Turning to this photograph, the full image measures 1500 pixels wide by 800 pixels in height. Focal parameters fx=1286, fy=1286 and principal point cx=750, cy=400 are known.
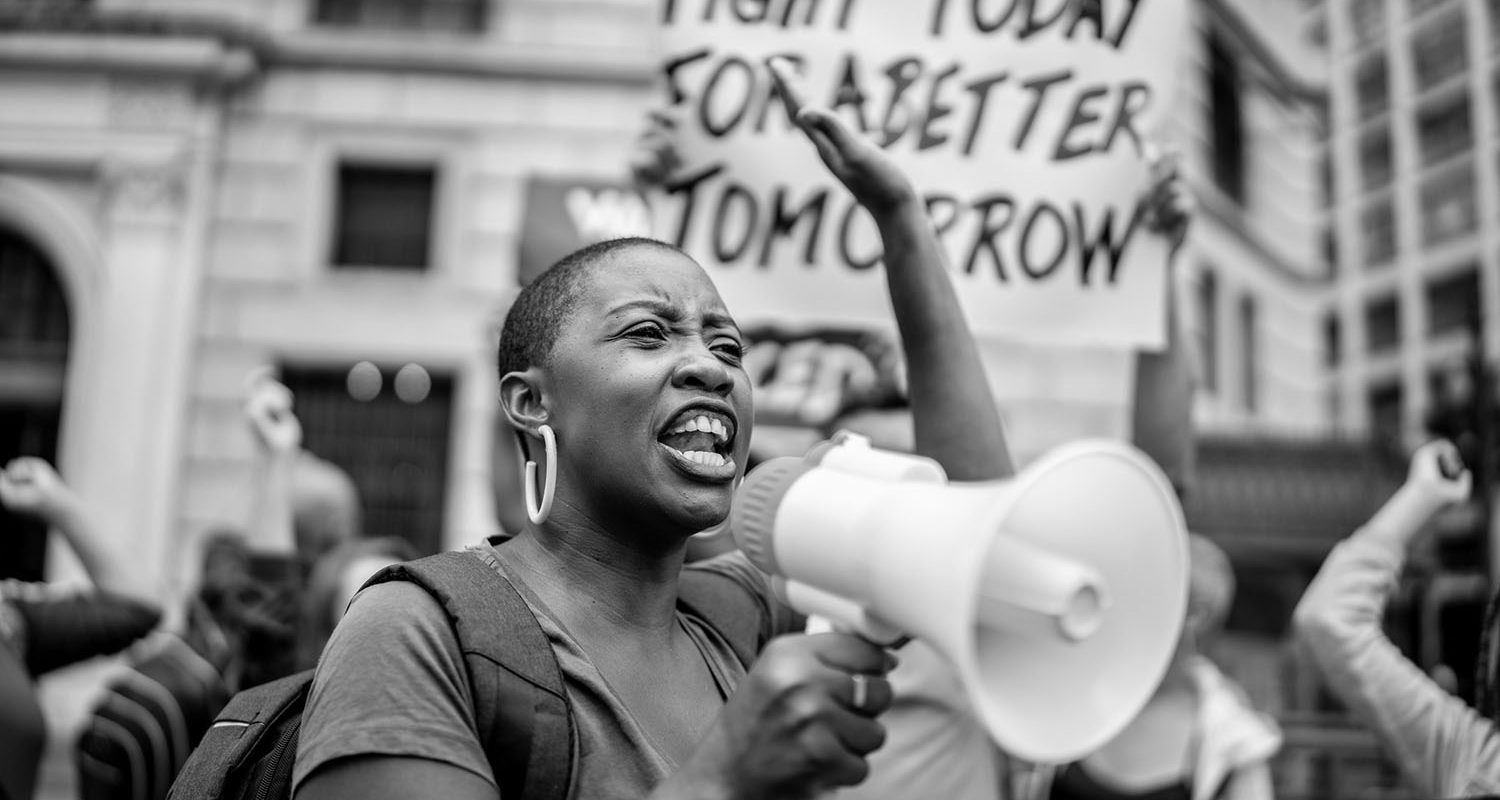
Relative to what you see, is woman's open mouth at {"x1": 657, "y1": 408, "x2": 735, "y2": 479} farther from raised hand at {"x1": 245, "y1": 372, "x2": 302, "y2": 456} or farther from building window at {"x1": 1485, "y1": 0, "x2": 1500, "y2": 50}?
building window at {"x1": 1485, "y1": 0, "x2": 1500, "y2": 50}

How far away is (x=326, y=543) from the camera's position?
15.1 feet

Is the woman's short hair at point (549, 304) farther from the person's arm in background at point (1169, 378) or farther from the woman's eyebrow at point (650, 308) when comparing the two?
the person's arm in background at point (1169, 378)

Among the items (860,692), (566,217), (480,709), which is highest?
(566,217)

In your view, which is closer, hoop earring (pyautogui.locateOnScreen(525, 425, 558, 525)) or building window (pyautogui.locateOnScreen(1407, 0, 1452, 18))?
hoop earring (pyautogui.locateOnScreen(525, 425, 558, 525))

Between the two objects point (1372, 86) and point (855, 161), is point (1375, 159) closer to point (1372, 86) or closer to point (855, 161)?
point (1372, 86)

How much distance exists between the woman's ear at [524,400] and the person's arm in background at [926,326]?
0.73 m

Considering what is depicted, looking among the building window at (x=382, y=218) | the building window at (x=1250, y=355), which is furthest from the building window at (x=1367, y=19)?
the building window at (x=382, y=218)

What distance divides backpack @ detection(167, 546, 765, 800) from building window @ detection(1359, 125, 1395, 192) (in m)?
50.9

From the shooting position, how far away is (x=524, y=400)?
6.27 ft

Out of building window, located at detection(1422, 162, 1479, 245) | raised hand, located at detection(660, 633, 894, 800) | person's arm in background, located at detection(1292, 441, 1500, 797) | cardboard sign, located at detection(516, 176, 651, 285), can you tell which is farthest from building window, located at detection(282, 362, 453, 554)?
building window, located at detection(1422, 162, 1479, 245)

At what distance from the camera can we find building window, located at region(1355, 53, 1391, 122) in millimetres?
Answer: 46438

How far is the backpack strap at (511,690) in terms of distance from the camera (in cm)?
149

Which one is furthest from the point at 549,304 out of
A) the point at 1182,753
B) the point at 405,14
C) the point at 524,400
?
the point at 405,14

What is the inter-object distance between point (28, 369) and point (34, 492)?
814 cm
